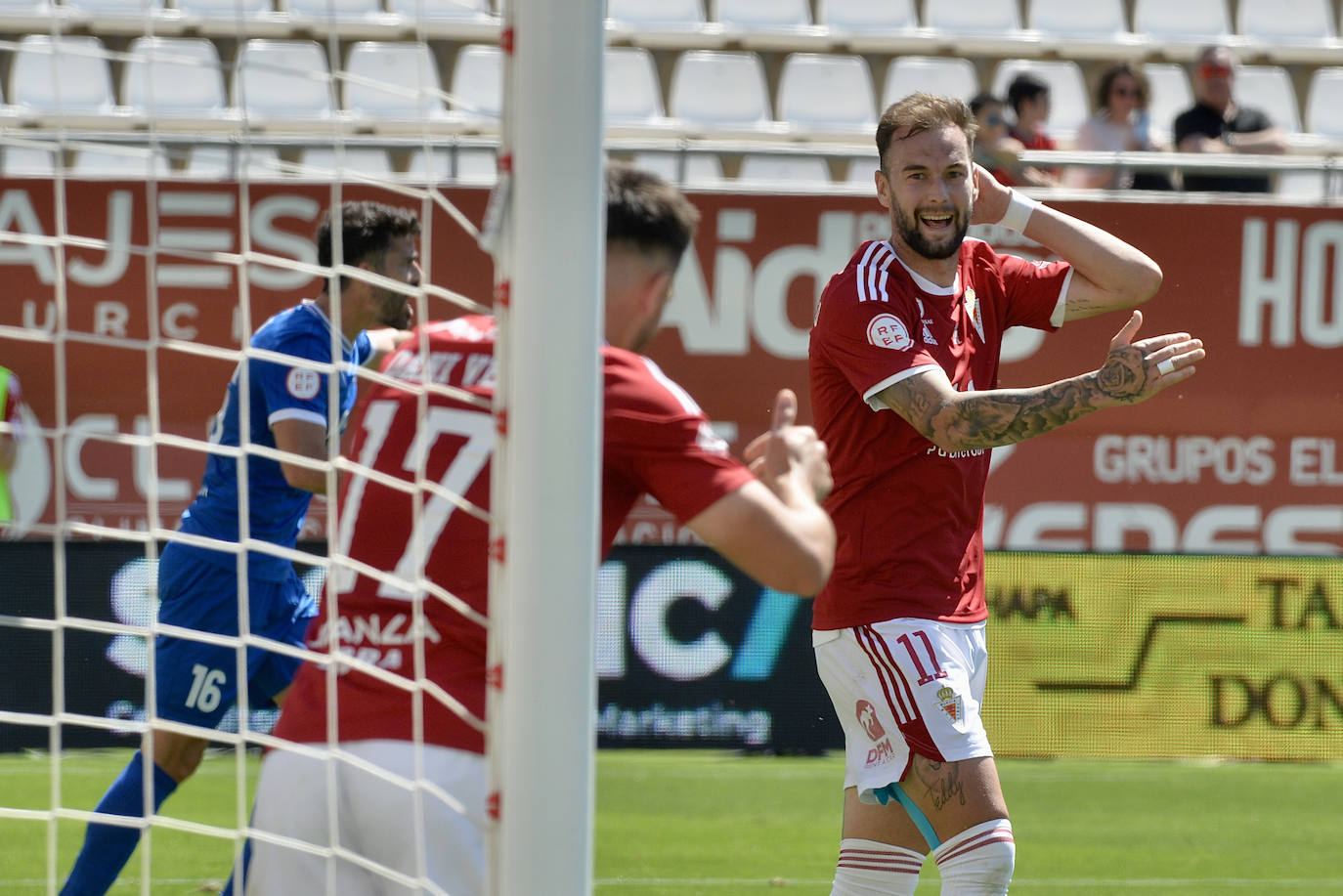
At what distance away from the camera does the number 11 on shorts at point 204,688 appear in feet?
15.3

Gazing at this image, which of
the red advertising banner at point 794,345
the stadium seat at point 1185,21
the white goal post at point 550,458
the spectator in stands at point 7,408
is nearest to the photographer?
the white goal post at point 550,458

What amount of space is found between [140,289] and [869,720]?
19.8 ft

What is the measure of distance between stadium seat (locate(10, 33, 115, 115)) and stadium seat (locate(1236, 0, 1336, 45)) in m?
8.86

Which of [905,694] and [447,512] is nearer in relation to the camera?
[447,512]

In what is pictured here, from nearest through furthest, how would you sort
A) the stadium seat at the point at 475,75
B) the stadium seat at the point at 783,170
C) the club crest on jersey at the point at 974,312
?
the club crest on jersey at the point at 974,312 → the stadium seat at the point at 783,170 → the stadium seat at the point at 475,75

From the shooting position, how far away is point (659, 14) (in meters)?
12.2

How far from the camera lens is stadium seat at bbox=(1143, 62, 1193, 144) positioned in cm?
1182

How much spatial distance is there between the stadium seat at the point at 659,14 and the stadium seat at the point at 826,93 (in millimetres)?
944

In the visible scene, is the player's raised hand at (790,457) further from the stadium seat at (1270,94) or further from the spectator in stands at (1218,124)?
the stadium seat at (1270,94)

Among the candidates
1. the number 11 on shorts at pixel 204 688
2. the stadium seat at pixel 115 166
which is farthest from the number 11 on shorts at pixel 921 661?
the stadium seat at pixel 115 166

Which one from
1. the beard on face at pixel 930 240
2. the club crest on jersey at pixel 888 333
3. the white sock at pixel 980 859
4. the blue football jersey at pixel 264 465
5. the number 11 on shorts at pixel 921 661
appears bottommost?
the white sock at pixel 980 859

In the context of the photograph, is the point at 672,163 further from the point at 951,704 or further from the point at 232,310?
the point at 951,704

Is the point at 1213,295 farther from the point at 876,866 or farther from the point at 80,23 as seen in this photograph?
the point at 80,23

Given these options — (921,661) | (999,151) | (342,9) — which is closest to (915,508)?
(921,661)
